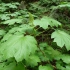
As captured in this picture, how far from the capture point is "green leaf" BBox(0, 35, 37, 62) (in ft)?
6.33

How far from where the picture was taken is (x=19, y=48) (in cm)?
199

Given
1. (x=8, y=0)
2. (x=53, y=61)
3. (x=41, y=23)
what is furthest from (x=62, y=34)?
(x=8, y=0)

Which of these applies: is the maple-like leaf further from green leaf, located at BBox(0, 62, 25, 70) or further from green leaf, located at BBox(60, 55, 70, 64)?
green leaf, located at BBox(0, 62, 25, 70)

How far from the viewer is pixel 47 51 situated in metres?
2.54

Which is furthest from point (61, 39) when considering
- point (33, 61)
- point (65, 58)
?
point (33, 61)

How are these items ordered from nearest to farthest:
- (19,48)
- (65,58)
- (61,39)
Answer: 1. (19,48)
2. (61,39)
3. (65,58)

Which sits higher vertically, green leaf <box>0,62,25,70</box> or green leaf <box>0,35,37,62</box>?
green leaf <box>0,35,37,62</box>

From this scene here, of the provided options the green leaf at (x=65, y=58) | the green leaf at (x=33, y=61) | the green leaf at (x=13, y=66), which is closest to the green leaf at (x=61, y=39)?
the green leaf at (x=65, y=58)

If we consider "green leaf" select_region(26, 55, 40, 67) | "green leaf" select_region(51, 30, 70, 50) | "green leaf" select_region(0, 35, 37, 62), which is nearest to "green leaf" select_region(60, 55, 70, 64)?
"green leaf" select_region(51, 30, 70, 50)

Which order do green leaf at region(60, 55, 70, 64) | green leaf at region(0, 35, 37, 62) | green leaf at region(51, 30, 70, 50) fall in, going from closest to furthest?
green leaf at region(0, 35, 37, 62) → green leaf at region(51, 30, 70, 50) → green leaf at region(60, 55, 70, 64)

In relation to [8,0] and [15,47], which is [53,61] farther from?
[8,0]

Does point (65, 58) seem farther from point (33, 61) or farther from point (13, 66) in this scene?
point (13, 66)

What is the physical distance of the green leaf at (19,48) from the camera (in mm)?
1930

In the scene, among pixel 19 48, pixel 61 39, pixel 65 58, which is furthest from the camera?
pixel 65 58
